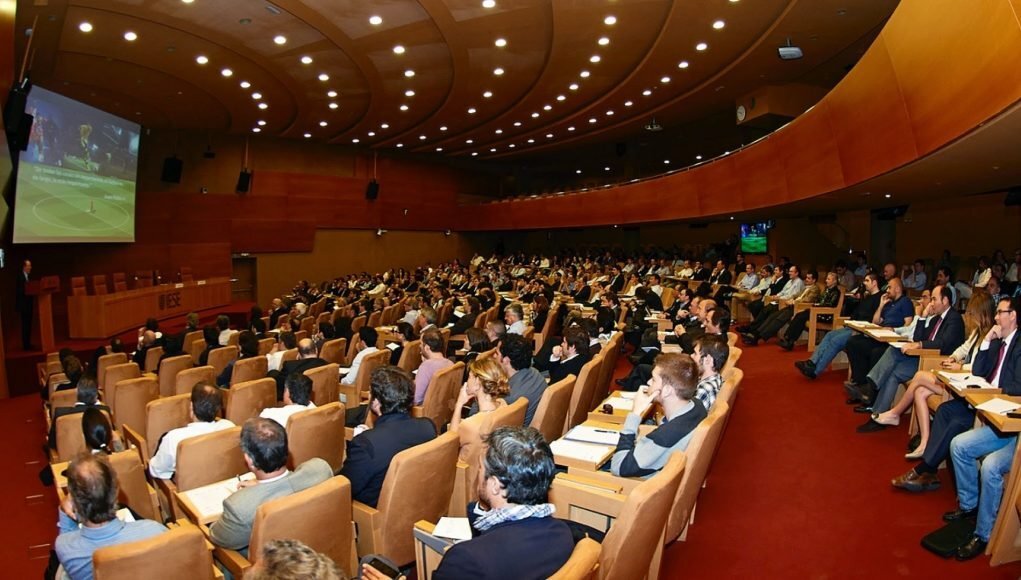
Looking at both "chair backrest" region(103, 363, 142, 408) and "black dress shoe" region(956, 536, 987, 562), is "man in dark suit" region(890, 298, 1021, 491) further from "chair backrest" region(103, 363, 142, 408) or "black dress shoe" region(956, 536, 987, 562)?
"chair backrest" region(103, 363, 142, 408)

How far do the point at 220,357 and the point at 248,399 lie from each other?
2.73 metres

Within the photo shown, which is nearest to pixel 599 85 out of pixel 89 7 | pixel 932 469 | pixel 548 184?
pixel 89 7

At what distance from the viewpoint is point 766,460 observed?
4.86m

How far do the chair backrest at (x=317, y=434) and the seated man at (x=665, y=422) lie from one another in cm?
175

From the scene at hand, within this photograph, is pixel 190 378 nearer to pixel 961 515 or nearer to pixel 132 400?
pixel 132 400

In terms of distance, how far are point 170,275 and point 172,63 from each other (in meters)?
7.54

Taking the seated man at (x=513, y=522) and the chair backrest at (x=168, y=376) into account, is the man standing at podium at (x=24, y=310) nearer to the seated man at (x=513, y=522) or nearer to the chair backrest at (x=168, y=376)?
the chair backrest at (x=168, y=376)

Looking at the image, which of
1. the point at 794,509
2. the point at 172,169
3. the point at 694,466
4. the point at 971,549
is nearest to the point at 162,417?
the point at 694,466

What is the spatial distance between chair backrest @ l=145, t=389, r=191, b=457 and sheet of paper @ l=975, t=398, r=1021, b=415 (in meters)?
5.15

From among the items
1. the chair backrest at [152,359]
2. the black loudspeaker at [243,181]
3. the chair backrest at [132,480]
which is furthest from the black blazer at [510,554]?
the black loudspeaker at [243,181]

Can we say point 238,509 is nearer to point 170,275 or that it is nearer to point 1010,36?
point 1010,36

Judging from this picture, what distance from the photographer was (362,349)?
7.68 metres

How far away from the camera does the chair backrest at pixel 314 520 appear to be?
2.35 meters

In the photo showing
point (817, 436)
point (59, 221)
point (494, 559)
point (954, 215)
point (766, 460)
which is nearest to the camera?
point (494, 559)
